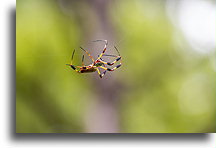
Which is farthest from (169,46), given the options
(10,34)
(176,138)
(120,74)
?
(10,34)

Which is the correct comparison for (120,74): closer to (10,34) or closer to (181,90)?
(181,90)

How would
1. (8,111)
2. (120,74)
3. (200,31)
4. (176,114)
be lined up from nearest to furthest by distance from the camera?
(8,111)
(200,31)
(120,74)
(176,114)

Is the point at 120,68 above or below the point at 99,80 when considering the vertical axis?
above
